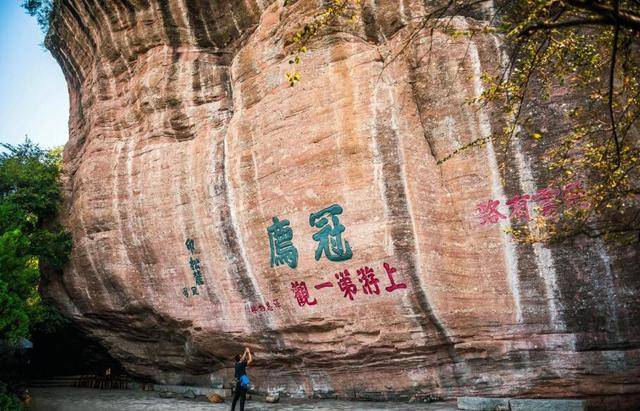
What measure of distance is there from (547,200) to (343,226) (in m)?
3.41

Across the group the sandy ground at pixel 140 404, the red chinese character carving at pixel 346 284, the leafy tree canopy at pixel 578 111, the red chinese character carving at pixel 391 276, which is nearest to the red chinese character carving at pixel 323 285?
the red chinese character carving at pixel 346 284

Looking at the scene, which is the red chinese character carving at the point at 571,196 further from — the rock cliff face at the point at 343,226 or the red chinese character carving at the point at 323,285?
→ the red chinese character carving at the point at 323,285

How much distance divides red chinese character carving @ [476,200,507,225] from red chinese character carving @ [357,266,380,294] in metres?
2.11

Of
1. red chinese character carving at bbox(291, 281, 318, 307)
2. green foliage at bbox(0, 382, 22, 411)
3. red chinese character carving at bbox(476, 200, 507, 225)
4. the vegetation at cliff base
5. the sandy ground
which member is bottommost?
the sandy ground

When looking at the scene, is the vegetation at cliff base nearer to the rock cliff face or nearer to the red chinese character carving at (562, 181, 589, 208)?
the rock cliff face


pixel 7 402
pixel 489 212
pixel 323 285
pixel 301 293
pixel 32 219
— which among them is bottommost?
pixel 7 402

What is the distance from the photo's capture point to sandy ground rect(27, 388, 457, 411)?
27.1 feet

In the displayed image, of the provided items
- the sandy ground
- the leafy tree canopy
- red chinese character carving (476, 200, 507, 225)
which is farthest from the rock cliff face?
the sandy ground

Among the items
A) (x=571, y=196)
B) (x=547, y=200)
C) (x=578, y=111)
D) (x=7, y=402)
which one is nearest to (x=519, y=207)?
(x=547, y=200)

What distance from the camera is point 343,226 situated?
333 inches

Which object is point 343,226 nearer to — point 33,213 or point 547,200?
point 547,200

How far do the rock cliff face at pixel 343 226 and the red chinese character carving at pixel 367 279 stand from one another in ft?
0.16

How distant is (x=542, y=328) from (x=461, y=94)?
4164 mm

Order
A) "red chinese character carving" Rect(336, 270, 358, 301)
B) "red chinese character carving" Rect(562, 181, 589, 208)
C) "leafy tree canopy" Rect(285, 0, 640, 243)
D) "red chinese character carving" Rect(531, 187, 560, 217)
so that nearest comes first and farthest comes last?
"leafy tree canopy" Rect(285, 0, 640, 243), "red chinese character carving" Rect(562, 181, 589, 208), "red chinese character carving" Rect(531, 187, 560, 217), "red chinese character carving" Rect(336, 270, 358, 301)
